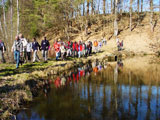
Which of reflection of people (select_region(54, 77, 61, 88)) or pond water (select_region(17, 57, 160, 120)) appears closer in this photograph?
pond water (select_region(17, 57, 160, 120))

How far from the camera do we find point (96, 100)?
7.61m

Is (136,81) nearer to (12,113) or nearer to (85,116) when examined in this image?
(85,116)

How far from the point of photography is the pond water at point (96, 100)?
6.27m

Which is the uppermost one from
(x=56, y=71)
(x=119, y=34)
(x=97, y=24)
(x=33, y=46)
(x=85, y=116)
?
(x=97, y=24)

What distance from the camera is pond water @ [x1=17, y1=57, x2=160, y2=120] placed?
6.27 meters

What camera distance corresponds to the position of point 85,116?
6.14 m

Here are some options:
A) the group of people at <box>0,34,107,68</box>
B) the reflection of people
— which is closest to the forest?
the group of people at <box>0,34,107,68</box>

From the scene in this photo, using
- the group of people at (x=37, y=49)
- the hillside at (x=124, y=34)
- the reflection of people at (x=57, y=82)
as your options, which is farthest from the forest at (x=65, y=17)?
the reflection of people at (x=57, y=82)

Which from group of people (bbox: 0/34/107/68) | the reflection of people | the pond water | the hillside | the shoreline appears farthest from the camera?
the hillside

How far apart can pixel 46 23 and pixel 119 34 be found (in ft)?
58.6

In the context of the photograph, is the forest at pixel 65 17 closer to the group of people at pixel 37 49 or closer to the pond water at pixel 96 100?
the group of people at pixel 37 49

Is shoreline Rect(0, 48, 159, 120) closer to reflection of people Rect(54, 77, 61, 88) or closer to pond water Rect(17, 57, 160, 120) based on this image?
pond water Rect(17, 57, 160, 120)

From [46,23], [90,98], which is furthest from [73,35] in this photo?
[90,98]

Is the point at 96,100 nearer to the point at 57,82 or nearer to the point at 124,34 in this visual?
the point at 57,82
